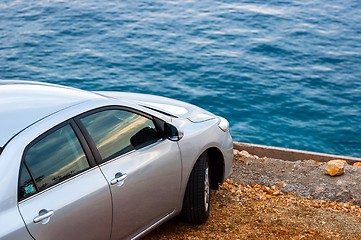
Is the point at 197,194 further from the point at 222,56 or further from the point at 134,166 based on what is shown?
the point at 222,56

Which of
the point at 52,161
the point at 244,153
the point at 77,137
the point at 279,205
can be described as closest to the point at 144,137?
the point at 77,137

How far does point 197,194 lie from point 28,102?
7.11 ft

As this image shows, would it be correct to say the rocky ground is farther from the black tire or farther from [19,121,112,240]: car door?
[19,121,112,240]: car door

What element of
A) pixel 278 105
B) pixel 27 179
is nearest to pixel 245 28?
pixel 278 105

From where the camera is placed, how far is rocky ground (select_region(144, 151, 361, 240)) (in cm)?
728

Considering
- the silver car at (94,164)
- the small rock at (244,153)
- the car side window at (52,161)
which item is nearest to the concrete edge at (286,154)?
the small rock at (244,153)

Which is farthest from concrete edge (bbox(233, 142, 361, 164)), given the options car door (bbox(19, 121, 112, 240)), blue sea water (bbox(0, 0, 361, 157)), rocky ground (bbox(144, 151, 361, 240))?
car door (bbox(19, 121, 112, 240))

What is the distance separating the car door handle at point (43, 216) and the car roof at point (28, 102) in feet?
1.85

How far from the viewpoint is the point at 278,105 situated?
17859mm

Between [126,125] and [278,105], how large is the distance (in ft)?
39.5

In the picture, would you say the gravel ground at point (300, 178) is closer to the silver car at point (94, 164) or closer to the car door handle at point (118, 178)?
the silver car at point (94, 164)

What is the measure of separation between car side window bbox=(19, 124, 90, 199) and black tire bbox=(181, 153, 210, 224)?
1.58 m

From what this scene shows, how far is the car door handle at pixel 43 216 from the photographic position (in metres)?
4.93

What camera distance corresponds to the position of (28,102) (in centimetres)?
555
